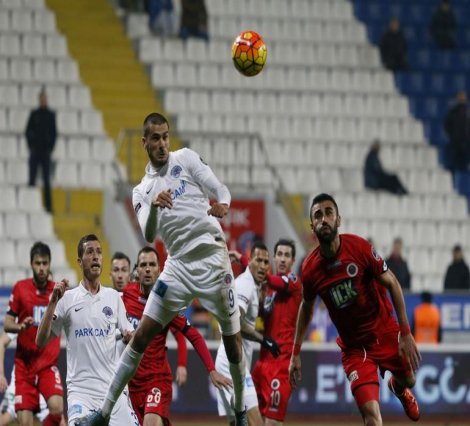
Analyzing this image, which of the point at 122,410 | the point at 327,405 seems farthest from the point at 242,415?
the point at 327,405

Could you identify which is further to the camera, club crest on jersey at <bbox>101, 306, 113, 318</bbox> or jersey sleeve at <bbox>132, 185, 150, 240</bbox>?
club crest on jersey at <bbox>101, 306, 113, 318</bbox>

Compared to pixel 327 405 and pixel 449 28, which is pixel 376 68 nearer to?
pixel 449 28

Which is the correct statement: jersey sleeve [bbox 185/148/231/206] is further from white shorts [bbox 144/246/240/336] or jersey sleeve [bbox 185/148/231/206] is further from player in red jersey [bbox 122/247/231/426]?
player in red jersey [bbox 122/247/231/426]

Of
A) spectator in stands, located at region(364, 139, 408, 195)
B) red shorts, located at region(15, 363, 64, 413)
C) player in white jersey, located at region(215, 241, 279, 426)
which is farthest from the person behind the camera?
spectator in stands, located at region(364, 139, 408, 195)

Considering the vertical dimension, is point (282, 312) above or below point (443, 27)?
below

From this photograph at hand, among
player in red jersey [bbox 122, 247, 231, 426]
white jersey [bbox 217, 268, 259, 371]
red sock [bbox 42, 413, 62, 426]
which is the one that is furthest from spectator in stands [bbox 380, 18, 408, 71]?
player in red jersey [bbox 122, 247, 231, 426]

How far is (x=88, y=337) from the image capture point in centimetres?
1126

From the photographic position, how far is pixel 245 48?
12523 mm

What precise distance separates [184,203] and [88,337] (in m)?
1.64

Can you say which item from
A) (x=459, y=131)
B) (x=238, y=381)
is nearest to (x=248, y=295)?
(x=238, y=381)

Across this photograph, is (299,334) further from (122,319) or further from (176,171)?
(176,171)

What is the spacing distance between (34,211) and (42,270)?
9.97 meters

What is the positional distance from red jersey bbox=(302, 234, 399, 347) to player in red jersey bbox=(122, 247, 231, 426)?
124cm

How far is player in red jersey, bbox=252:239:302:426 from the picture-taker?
42.6 feet
